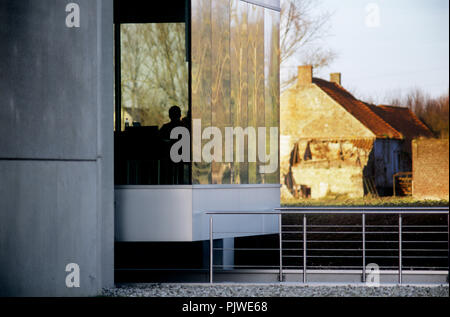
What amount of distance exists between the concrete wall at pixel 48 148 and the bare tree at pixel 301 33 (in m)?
11.0

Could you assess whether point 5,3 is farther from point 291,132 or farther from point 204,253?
point 291,132

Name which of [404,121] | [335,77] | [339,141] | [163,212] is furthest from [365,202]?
[163,212]

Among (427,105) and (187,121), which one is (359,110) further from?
(187,121)

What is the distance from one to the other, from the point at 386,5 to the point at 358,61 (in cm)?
187

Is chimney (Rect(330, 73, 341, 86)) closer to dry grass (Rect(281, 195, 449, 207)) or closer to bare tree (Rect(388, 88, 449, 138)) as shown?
bare tree (Rect(388, 88, 449, 138))

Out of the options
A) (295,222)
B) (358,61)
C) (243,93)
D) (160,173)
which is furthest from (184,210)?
(358,61)

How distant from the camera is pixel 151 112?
700cm

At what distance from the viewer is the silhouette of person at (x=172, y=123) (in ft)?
22.6

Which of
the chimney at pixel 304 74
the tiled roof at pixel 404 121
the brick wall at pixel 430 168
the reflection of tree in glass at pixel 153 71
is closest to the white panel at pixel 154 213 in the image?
the reflection of tree in glass at pixel 153 71

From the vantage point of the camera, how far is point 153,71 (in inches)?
275

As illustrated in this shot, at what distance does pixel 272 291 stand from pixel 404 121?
16275 millimetres

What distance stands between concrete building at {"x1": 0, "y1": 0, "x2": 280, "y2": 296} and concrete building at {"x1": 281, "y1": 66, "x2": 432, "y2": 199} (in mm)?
12813

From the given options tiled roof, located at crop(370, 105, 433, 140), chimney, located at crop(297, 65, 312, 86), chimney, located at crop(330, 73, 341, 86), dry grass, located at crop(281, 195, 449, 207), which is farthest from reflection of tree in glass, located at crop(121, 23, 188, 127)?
tiled roof, located at crop(370, 105, 433, 140)

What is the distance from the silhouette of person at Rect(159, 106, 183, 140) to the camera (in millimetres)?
6883
